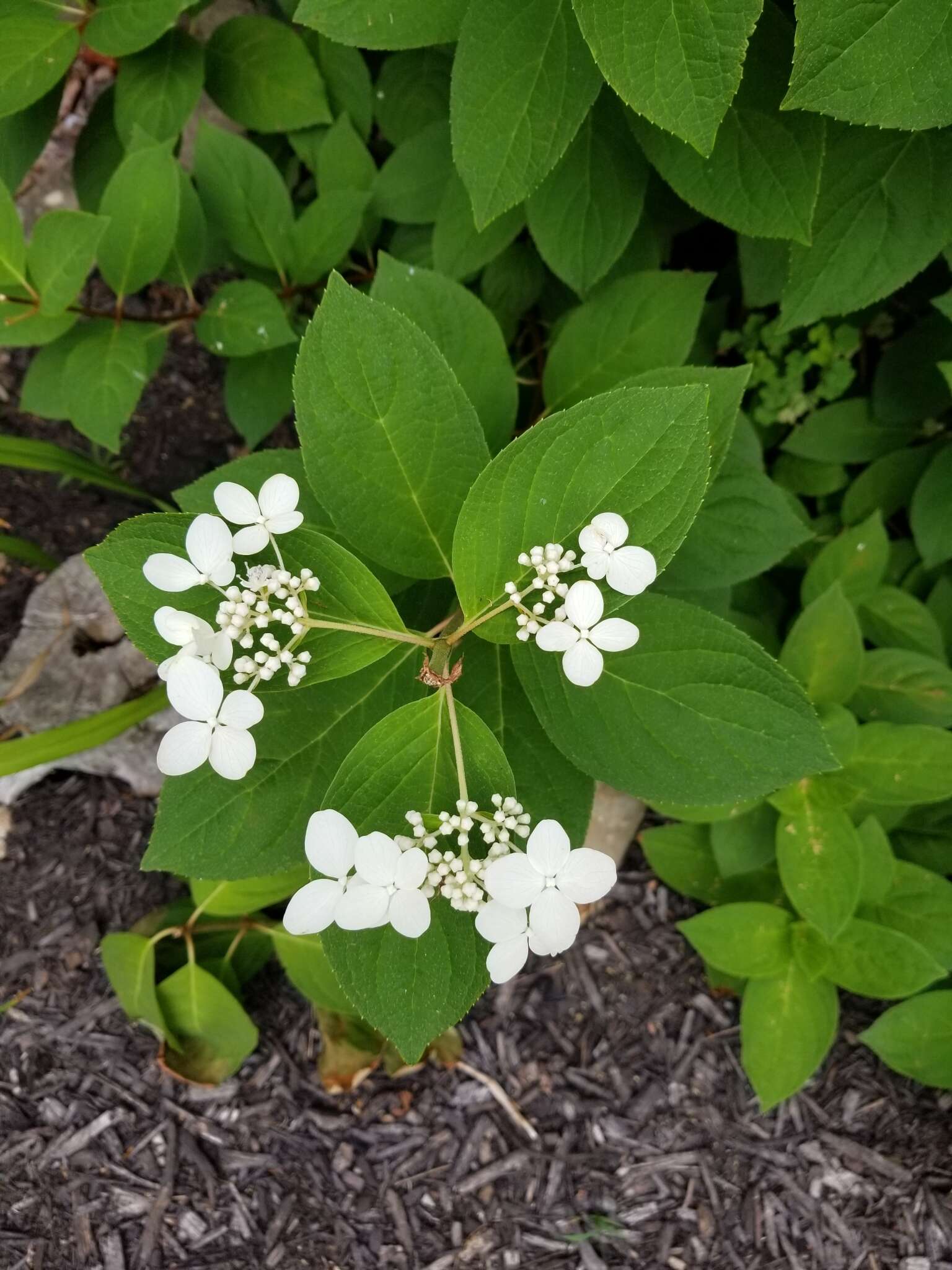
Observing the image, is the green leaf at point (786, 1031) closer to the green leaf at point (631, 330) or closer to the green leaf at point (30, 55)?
the green leaf at point (631, 330)

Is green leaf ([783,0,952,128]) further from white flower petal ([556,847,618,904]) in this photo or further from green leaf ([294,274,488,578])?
white flower petal ([556,847,618,904])

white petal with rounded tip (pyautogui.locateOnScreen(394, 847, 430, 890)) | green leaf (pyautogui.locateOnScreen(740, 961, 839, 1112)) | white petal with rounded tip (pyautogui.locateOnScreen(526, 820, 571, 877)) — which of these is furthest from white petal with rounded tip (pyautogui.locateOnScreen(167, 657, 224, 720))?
green leaf (pyautogui.locateOnScreen(740, 961, 839, 1112))

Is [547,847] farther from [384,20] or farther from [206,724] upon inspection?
[384,20]

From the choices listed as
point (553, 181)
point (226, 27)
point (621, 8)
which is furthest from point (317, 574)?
point (226, 27)

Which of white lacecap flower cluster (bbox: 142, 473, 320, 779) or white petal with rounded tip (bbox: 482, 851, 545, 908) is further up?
white lacecap flower cluster (bbox: 142, 473, 320, 779)

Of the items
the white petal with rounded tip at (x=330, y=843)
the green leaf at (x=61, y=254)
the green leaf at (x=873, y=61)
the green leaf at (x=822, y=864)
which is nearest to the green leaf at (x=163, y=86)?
the green leaf at (x=61, y=254)

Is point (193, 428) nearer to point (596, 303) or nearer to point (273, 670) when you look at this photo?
point (596, 303)
